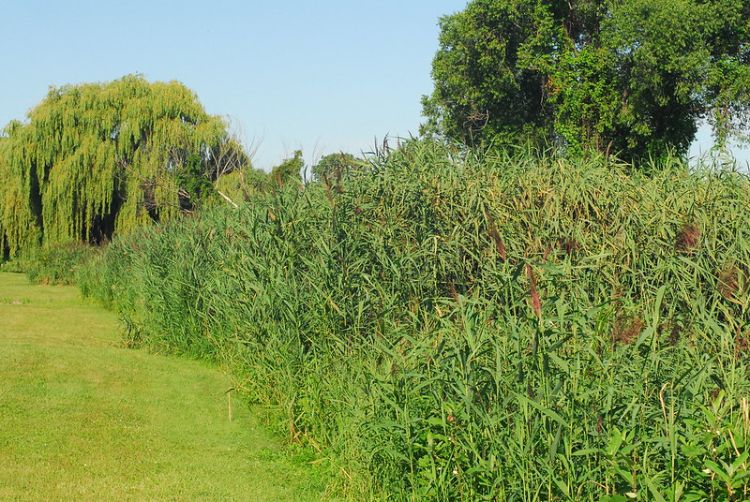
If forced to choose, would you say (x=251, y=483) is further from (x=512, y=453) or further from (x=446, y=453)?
(x=512, y=453)

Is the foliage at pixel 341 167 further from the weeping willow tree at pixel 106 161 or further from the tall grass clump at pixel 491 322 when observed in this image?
the weeping willow tree at pixel 106 161

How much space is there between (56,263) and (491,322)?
2625 cm

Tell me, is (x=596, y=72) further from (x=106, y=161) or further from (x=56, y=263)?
(x=56, y=263)

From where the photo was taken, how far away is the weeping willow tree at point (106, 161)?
99.3 feet

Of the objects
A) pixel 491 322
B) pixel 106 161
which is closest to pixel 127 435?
pixel 491 322

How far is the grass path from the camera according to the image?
21.1ft

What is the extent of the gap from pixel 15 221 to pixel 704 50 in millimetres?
24022

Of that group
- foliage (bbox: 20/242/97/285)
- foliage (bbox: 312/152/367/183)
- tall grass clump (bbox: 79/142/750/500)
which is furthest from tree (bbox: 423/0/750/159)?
tall grass clump (bbox: 79/142/750/500)

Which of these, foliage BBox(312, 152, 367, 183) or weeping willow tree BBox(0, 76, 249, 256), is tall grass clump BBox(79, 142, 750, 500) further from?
weeping willow tree BBox(0, 76, 249, 256)

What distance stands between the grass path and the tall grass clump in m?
0.44

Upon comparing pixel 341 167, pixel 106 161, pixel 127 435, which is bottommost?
pixel 127 435

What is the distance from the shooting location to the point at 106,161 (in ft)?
100

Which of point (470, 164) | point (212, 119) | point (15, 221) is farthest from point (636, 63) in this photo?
point (15, 221)

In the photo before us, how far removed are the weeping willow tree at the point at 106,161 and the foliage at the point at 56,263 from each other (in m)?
0.46
